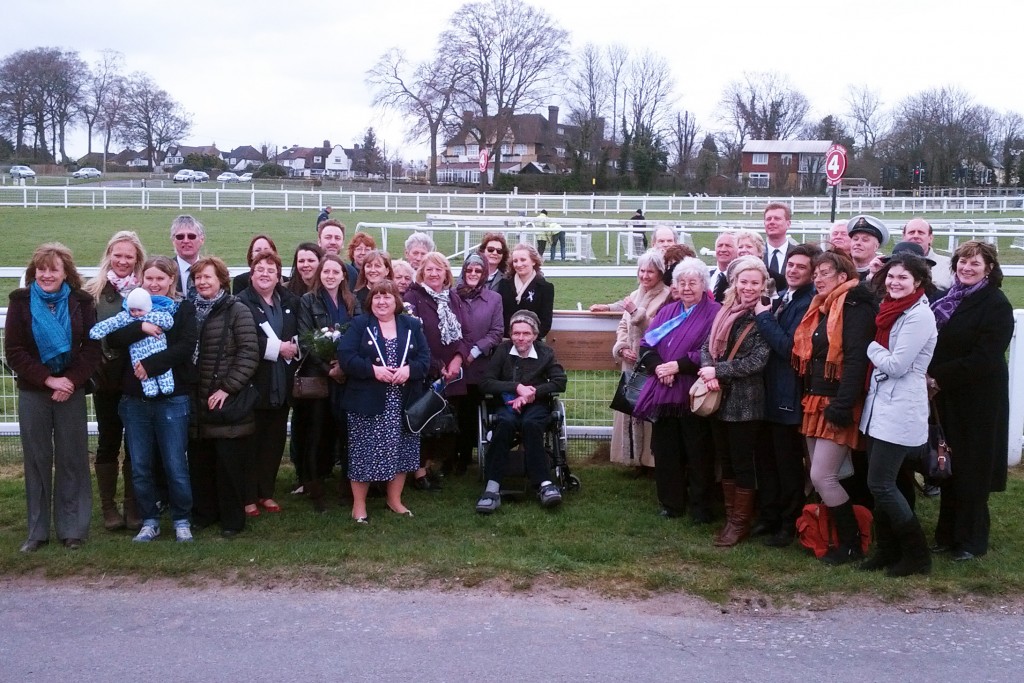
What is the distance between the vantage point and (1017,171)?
70188 millimetres

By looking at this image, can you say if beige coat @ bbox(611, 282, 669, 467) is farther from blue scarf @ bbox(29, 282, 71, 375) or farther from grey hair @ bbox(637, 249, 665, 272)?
blue scarf @ bbox(29, 282, 71, 375)

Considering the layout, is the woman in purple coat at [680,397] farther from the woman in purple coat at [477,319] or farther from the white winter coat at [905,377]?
the white winter coat at [905,377]

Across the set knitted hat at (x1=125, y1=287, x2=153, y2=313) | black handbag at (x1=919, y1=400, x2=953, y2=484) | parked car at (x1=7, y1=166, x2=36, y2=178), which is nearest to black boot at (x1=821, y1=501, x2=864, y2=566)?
black handbag at (x1=919, y1=400, x2=953, y2=484)

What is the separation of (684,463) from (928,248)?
89.5 inches

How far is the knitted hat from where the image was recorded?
18.2 feet

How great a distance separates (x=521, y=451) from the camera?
6738 mm

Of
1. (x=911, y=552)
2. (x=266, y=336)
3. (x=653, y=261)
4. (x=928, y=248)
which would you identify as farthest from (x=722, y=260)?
(x=266, y=336)

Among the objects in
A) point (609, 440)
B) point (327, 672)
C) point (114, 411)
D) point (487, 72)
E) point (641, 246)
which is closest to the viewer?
point (327, 672)

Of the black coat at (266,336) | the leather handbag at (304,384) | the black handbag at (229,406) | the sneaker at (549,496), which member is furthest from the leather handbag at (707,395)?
the black handbag at (229,406)

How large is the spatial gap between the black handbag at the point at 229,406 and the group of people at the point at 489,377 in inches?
0.5

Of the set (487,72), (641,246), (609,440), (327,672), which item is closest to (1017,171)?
(487,72)

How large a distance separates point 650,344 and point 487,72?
65653 millimetres

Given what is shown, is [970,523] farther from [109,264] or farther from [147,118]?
[147,118]

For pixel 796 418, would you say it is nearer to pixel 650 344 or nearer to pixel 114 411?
pixel 650 344
